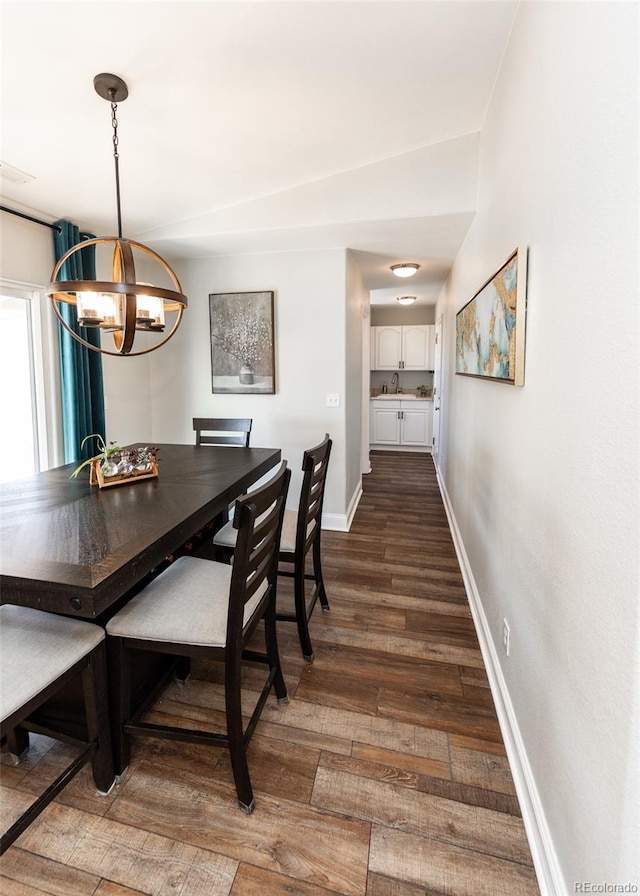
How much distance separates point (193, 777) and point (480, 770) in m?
1.03

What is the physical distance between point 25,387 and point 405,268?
11.0 feet

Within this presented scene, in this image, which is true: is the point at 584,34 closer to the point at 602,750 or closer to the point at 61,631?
the point at 602,750

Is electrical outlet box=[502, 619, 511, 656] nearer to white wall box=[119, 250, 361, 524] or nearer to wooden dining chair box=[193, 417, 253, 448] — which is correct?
wooden dining chair box=[193, 417, 253, 448]

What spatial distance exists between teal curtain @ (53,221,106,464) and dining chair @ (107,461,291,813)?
1.87m

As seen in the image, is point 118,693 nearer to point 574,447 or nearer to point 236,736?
point 236,736

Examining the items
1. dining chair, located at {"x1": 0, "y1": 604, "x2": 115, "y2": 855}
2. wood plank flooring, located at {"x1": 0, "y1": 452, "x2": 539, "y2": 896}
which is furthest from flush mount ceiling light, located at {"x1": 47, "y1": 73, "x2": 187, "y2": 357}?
wood plank flooring, located at {"x1": 0, "y1": 452, "x2": 539, "y2": 896}

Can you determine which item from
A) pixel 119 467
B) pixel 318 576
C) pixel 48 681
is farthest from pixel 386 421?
pixel 48 681

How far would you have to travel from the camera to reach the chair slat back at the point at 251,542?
1.29m

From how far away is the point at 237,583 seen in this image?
1354 mm

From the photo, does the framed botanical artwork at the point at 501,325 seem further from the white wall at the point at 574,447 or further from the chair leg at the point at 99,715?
the chair leg at the point at 99,715

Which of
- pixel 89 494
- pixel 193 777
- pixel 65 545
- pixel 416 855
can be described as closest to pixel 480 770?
pixel 416 855

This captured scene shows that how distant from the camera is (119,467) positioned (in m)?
2.12

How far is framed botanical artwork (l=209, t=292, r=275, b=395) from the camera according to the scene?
3.78 metres

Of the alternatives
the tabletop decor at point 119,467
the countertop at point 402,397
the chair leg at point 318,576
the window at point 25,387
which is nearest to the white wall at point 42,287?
the window at point 25,387
